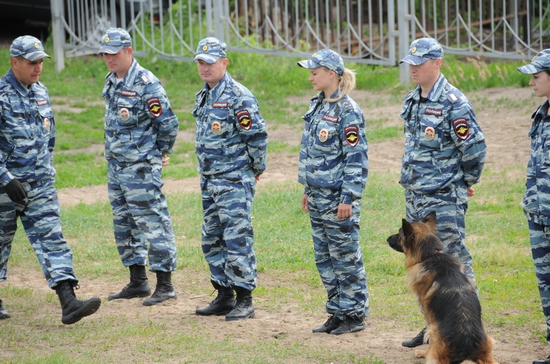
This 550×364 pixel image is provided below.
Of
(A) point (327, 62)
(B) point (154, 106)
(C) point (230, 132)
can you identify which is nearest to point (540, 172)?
(A) point (327, 62)

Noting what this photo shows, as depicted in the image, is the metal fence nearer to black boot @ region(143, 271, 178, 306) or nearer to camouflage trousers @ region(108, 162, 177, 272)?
camouflage trousers @ region(108, 162, 177, 272)

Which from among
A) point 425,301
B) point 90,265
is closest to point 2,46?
point 90,265

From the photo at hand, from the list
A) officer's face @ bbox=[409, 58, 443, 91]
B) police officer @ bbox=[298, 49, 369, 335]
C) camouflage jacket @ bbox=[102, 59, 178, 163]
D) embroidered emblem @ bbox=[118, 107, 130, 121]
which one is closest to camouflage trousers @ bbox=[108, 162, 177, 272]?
camouflage jacket @ bbox=[102, 59, 178, 163]

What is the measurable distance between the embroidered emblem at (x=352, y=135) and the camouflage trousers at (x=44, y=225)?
239 centimetres

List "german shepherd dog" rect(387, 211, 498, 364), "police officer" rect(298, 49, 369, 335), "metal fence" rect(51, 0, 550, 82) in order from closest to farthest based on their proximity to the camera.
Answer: "german shepherd dog" rect(387, 211, 498, 364), "police officer" rect(298, 49, 369, 335), "metal fence" rect(51, 0, 550, 82)

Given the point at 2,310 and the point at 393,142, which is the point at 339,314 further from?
the point at 393,142

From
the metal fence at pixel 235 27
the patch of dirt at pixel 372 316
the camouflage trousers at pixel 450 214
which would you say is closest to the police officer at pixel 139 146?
the patch of dirt at pixel 372 316

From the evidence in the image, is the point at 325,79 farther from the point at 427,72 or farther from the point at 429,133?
the point at 429,133

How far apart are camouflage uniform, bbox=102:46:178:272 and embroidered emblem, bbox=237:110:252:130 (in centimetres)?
78

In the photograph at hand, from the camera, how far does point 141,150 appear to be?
272 inches

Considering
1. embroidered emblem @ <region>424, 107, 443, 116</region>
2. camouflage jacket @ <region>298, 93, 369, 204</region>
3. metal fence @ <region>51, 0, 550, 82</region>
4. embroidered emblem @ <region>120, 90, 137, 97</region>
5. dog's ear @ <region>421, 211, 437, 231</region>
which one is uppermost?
metal fence @ <region>51, 0, 550, 82</region>

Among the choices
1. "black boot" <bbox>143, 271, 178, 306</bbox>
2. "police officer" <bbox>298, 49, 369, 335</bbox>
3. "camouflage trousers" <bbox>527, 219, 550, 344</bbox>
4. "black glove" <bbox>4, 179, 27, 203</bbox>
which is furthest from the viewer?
"black boot" <bbox>143, 271, 178, 306</bbox>

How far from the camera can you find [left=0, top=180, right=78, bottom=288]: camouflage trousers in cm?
649

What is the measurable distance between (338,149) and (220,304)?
172cm
